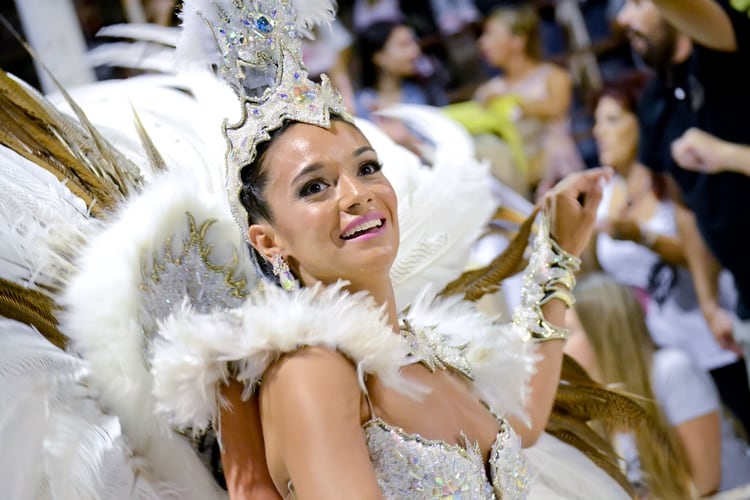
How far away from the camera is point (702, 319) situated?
10.6 ft

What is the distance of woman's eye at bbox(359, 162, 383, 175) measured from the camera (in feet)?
4.67

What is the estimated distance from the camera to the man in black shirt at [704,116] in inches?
114

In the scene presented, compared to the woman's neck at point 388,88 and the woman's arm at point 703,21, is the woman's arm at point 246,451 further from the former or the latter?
the woman's neck at point 388,88

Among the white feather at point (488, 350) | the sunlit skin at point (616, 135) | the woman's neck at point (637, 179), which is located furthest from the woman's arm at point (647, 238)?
the white feather at point (488, 350)

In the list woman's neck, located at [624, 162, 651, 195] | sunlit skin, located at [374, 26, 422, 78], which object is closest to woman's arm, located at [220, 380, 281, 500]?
woman's neck, located at [624, 162, 651, 195]

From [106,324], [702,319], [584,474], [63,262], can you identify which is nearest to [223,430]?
[106,324]

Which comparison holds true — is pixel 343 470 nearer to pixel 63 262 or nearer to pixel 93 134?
pixel 63 262

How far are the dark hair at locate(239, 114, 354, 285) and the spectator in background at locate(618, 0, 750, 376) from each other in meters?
1.84

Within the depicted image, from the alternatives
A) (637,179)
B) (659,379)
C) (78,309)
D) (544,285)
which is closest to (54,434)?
(78,309)

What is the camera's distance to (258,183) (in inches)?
55.5

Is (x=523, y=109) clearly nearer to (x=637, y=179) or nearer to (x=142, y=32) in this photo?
(x=637, y=179)

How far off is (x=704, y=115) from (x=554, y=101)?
0.84m

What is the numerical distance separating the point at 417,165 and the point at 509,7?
2.23m

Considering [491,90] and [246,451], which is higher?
[246,451]
